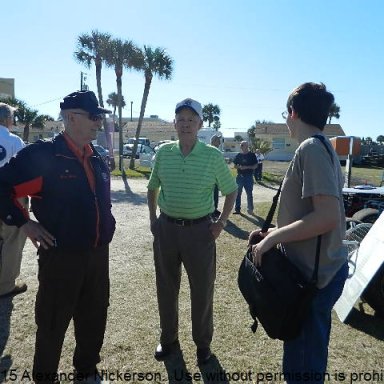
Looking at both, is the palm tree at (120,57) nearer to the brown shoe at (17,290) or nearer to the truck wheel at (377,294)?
the brown shoe at (17,290)

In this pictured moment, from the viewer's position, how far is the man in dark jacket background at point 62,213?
7.69ft

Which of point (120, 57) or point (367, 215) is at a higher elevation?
point (120, 57)

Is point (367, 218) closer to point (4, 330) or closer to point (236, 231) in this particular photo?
point (236, 231)

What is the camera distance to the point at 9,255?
405cm

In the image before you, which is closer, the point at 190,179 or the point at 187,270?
the point at 190,179

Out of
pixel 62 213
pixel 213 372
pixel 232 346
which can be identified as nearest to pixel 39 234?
pixel 62 213

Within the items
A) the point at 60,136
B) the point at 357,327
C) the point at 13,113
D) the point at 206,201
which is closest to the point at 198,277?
the point at 206,201

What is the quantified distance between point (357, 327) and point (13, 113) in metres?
4.11

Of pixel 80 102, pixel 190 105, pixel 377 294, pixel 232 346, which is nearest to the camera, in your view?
pixel 80 102

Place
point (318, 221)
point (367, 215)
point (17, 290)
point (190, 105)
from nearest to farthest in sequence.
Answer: point (318, 221) → point (190, 105) → point (17, 290) → point (367, 215)

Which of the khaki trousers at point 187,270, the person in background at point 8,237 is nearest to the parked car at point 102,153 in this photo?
the khaki trousers at point 187,270

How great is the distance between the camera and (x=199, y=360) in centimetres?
303

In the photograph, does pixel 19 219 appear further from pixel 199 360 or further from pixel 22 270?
pixel 22 270

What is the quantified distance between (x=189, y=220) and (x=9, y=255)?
2.27 meters
